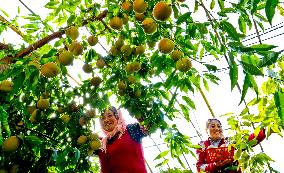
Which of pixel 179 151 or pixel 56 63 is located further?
pixel 179 151

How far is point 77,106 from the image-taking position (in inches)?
99.5

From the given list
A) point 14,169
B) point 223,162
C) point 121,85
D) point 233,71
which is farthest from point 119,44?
point 223,162

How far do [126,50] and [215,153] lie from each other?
1911 millimetres

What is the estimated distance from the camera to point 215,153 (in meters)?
3.79

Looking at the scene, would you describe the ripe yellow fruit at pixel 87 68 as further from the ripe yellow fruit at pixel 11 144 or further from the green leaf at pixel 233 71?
the green leaf at pixel 233 71

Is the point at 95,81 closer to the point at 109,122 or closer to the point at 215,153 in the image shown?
the point at 109,122

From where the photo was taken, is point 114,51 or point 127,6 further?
point 114,51

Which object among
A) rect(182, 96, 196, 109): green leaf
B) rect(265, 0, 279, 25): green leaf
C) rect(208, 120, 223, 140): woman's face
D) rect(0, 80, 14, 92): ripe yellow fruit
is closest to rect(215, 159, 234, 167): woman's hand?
rect(208, 120, 223, 140): woman's face

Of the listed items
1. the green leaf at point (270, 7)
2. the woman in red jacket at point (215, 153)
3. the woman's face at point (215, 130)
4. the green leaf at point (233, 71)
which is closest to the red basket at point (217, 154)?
the woman in red jacket at point (215, 153)

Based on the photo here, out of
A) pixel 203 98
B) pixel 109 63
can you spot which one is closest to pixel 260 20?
pixel 109 63

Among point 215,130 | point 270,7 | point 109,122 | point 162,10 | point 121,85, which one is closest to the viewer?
point 270,7

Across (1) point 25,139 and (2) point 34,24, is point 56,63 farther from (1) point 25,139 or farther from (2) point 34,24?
(2) point 34,24

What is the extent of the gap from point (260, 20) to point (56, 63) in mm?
1229

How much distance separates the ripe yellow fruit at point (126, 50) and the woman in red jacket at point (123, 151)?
67 cm
